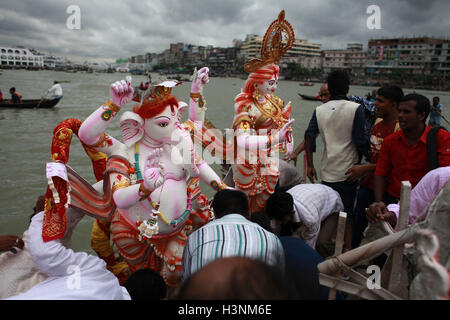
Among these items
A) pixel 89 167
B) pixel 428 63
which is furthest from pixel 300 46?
pixel 89 167

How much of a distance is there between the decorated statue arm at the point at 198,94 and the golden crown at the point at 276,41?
75 centimetres

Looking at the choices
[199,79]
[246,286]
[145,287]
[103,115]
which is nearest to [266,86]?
[199,79]

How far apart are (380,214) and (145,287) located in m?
1.62

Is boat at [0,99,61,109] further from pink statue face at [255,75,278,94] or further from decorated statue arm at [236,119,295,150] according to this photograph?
decorated statue arm at [236,119,295,150]

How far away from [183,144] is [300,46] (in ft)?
309

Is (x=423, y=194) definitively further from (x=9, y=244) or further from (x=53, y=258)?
(x=9, y=244)

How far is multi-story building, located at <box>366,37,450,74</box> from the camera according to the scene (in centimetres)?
5816

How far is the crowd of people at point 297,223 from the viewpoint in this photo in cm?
84

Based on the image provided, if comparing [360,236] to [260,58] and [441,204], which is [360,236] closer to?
[441,204]

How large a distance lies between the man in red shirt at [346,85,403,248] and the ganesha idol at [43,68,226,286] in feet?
5.57

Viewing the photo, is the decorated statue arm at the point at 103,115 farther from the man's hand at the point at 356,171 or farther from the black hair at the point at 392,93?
the black hair at the point at 392,93

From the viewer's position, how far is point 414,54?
2392 inches

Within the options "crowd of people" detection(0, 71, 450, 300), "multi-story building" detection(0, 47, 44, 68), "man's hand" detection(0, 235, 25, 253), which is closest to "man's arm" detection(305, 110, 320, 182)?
"crowd of people" detection(0, 71, 450, 300)

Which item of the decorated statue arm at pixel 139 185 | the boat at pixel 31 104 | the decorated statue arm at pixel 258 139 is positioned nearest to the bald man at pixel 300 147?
the decorated statue arm at pixel 258 139
